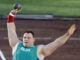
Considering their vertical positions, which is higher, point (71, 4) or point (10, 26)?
point (10, 26)

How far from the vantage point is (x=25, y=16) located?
1582 centimetres

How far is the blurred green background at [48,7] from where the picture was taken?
17000 mm

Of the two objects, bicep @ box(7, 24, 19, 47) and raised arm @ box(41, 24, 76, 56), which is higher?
raised arm @ box(41, 24, 76, 56)

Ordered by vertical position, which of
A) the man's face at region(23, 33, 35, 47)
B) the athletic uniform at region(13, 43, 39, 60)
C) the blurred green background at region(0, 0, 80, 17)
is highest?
the man's face at region(23, 33, 35, 47)

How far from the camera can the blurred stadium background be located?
1106 centimetres

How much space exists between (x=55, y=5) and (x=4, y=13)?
13.8 feet

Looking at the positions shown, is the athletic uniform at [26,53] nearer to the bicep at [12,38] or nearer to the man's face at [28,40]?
the man's face at [28,40]

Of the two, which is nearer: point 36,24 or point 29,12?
point 36,24

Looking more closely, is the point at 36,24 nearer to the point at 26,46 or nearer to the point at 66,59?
the point at 66,59

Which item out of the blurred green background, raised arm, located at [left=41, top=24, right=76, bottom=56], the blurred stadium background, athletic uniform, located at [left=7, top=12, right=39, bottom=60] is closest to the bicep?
athletic uniform, located at [left=7, top=12, right=39, bottom=60]

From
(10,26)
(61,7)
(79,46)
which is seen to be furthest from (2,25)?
(10,26)

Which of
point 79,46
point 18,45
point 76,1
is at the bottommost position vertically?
point 76,1

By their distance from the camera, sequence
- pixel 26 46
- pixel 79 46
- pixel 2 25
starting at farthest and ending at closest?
1. pixel 2 25
2. pixel 79 46
3. pixel 26 46

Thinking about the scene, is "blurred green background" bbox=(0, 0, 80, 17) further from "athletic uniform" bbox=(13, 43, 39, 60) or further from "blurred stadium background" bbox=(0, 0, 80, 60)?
"athletic uniform" bbox=(13, 43, 39, 60)
